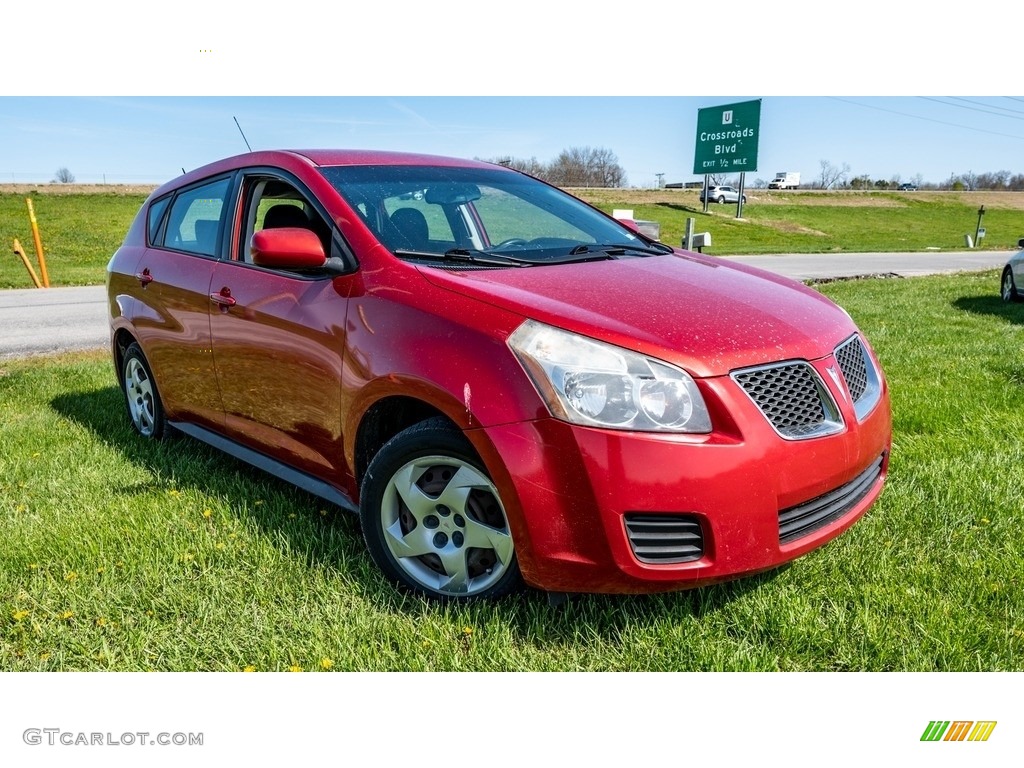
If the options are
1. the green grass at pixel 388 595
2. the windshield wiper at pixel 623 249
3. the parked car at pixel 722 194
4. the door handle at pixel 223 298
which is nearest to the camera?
the green grass at pixel 388 595

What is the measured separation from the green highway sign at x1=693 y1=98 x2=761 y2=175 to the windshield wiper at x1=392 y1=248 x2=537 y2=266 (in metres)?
37.0

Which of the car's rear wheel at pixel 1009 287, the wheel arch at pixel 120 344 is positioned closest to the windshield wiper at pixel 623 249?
the wheel arch at pixel 120 344

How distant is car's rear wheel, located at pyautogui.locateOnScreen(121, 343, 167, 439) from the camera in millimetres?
4715

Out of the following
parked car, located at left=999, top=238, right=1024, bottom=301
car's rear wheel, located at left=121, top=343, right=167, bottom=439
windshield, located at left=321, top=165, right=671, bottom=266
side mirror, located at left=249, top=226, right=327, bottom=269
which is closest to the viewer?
side mirror, located at left=249, top=226, right=327, bottom=269

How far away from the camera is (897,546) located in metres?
3.14

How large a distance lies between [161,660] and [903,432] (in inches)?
157

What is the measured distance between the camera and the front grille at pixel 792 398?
7.93 ft

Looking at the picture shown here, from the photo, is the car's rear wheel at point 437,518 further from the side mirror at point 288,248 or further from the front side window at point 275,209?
the front side window at point 275,209

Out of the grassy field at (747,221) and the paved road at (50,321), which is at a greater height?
the grassy field at (747,221)

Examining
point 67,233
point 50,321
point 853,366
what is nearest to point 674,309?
point 853,366
